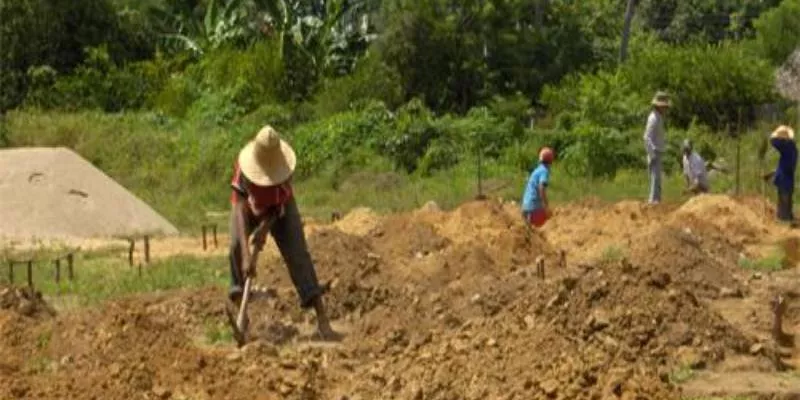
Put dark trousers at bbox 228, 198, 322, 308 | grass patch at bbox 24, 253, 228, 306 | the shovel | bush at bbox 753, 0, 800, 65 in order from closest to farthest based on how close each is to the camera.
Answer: the shovel
dark trousers at bbox 228, 198, 322, 308
grass patch at bbox 24, 253, 228, 306
bush at bbox 753, 0, 800, 65

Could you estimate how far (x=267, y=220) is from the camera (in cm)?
1306

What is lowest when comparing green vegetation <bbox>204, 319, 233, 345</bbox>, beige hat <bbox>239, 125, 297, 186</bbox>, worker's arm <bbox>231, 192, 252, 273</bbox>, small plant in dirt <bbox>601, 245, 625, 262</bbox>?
small plant in dirt <bbox>601, 245, 625, 262</bbox>

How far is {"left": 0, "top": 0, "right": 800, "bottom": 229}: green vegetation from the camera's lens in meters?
34.0

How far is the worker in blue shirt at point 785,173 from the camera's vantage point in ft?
76.5

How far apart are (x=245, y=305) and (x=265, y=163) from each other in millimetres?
1058

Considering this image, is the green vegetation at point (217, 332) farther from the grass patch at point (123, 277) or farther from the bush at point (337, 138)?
the bush at point (337, 138)

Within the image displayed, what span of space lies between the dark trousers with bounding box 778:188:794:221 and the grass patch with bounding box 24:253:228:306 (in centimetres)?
753

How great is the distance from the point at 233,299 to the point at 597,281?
2583 mm

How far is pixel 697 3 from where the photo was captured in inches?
2749

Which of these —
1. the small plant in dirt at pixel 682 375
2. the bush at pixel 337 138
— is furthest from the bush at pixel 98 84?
the small plant in dirt at pixel 682 375

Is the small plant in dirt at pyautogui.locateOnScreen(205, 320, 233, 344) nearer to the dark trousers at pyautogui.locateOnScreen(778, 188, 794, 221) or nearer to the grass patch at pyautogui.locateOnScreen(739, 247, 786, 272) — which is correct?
the grass patch at pyautogui.locateOnScreen(739, 247, 786, 272)

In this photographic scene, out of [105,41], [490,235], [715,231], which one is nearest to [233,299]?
[490,235]

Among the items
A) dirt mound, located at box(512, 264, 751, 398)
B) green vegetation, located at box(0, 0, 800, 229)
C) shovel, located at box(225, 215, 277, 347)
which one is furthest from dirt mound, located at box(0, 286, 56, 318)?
green vegetation, located at box(0, 0, 800, 229)

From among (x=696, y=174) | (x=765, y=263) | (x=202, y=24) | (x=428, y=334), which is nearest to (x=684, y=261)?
(x=765, y=263)
